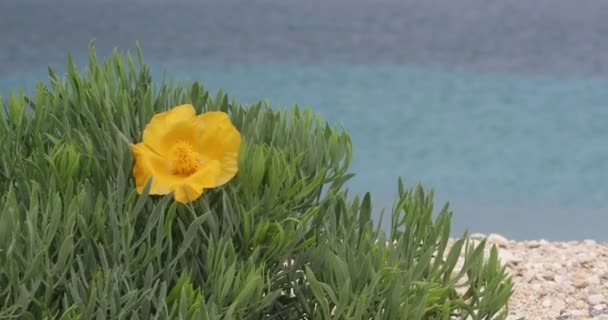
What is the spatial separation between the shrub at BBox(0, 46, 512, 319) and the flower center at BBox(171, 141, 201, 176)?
73 millimetres

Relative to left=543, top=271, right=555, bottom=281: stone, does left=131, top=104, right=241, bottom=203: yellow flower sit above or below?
below

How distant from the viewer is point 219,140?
1981 millimetres

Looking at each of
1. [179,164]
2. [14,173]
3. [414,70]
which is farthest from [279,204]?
[414,70]

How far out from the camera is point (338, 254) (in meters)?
1.91

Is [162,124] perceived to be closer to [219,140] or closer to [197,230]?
[219,140]

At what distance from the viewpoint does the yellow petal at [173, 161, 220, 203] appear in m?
1.87

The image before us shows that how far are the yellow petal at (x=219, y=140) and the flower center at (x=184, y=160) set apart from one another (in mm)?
22

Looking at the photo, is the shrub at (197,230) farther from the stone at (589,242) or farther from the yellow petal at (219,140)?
the stone at (589,242)

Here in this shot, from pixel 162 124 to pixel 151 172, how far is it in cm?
14

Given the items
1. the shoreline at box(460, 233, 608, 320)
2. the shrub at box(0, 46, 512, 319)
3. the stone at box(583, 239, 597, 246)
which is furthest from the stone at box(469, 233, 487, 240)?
the shrub at box(0, 46, 512, 319)

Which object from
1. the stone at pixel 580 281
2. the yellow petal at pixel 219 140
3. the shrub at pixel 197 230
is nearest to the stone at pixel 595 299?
the stone at pixel 580 281

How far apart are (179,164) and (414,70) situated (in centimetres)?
821

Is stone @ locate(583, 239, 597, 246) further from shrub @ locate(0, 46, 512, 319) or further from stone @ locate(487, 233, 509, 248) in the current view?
shrub @ locate(0, 46, 512, 319)

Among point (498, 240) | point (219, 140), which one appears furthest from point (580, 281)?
point (219, 140)
